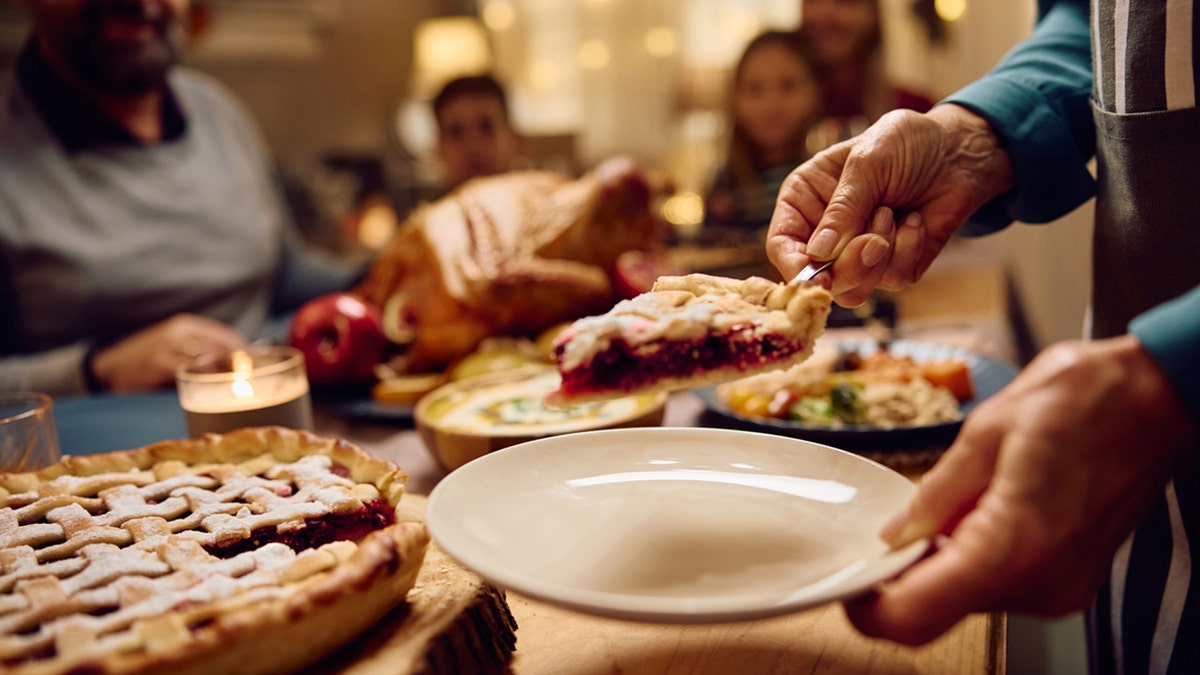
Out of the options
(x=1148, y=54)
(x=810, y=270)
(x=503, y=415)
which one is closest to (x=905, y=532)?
(x=810, y=270)

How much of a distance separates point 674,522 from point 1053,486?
379 millimetres

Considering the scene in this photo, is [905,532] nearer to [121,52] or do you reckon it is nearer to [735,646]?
[735,646]

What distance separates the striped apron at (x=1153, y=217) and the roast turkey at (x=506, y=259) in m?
1.15

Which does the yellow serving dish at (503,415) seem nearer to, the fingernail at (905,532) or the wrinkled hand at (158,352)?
the fingernail at (905,532)

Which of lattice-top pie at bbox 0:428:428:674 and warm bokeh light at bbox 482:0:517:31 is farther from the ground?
warm bokeh light at bbox 482:0:517:31

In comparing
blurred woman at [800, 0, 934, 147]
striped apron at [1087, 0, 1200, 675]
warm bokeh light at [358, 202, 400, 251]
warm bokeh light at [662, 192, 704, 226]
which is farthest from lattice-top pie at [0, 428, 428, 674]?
warm bokeh light at [358, 202, 400, 251]

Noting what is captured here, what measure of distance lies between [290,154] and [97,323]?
4239 mm

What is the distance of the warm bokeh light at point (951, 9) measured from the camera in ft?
9.13

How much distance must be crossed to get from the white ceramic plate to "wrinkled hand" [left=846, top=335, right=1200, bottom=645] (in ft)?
0.14

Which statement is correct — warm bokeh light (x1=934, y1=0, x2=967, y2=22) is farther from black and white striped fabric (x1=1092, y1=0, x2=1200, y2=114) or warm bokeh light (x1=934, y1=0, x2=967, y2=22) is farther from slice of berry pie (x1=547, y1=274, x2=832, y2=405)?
slice of berry pie (x1=547, y1=274, x2=832, y2=405)

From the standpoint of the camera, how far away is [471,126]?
3842mm

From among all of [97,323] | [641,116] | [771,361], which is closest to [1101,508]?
[771,361]

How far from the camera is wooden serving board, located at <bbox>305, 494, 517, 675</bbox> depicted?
757mm

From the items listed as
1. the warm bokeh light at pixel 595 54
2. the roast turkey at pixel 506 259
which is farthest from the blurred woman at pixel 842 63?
the warm bokeh light at pixel 595 54
